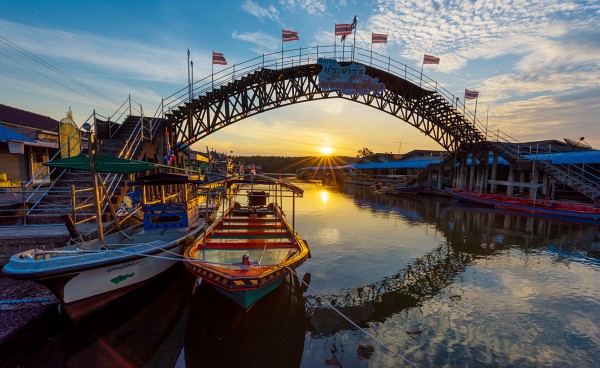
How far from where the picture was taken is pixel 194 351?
267 inches

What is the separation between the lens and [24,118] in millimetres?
22984

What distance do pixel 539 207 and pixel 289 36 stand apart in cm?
2959

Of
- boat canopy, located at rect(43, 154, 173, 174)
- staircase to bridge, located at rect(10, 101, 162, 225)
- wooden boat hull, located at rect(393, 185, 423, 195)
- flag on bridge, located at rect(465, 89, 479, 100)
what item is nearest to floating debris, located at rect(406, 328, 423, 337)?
boat canopy, located at rect(43, 154, 173, 174)

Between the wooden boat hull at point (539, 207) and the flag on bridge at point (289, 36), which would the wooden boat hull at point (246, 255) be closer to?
the flag on bridge at point (289, 36)

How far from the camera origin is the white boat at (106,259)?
6.61 m

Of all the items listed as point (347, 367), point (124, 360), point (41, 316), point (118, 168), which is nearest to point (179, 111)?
point (118, 168)

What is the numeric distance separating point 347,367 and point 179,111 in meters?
25.6

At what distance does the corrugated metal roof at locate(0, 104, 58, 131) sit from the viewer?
69.8 ft

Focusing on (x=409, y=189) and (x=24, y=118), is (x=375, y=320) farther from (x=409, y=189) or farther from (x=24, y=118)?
(x=409, y=189)

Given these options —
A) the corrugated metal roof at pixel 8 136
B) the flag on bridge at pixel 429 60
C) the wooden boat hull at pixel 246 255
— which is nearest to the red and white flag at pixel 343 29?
the flag on bridge at pixel 429 60

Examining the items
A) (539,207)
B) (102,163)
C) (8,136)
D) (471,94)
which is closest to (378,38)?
(471,94)

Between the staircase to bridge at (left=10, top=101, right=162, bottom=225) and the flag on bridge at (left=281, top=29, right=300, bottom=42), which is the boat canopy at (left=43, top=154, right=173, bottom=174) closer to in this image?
the staircase to bridge at (left=10, top=101, right=162, bottom=225)

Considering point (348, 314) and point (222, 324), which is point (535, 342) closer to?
point (348, 314)

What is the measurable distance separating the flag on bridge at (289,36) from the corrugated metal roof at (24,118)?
22603 millimetres
